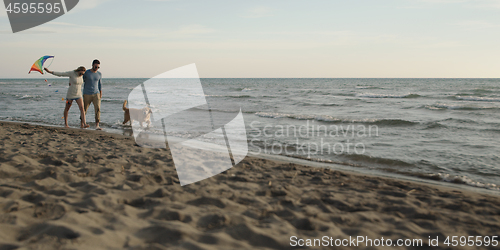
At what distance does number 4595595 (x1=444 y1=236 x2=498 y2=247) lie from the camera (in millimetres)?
2705

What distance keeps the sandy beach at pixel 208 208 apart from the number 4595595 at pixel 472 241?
0.20 feet

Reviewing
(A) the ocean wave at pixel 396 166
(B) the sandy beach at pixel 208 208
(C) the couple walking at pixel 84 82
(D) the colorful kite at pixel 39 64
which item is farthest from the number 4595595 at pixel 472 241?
(D) the colorful kite at pixel 39 64

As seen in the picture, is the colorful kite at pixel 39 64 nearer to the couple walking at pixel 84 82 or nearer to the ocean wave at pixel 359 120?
the couple walking at pixel 84 82

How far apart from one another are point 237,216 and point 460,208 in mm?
2655

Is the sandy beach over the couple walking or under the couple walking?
under

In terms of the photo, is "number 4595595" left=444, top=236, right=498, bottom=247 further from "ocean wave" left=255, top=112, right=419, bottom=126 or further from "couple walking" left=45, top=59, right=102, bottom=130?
"ocean wave" left=255, top=112, right=419, bottom=126

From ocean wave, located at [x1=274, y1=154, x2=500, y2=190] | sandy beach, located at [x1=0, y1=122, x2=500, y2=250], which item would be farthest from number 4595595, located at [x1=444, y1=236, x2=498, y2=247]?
ocean wave, located at [x1=274, y1=154, x2=500, y2=190]

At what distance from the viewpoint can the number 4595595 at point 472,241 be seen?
8.87ft

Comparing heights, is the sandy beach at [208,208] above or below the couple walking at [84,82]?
below

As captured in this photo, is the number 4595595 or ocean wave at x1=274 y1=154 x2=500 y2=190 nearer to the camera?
the number 4595595

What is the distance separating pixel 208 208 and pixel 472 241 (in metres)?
2.48

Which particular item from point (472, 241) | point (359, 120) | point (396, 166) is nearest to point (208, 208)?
point (472, 241)

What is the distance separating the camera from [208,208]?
3186 millimetres

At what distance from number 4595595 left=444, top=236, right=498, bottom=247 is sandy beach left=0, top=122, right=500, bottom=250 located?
60mm
